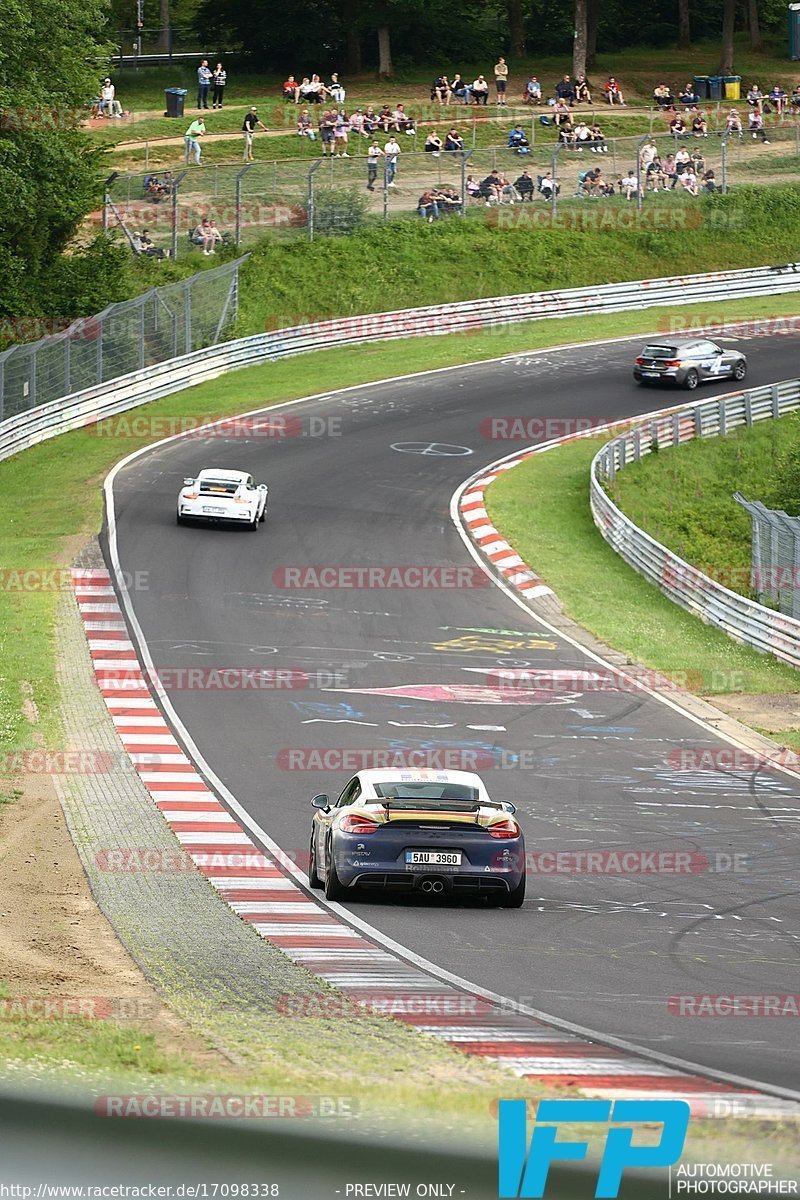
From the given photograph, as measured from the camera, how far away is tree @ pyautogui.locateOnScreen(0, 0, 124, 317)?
44906 mm

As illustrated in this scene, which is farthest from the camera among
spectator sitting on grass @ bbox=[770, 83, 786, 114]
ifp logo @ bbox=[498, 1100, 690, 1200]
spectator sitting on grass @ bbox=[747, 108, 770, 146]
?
spectator sitting on grass @ bbox=[770, 83, 786, 114]

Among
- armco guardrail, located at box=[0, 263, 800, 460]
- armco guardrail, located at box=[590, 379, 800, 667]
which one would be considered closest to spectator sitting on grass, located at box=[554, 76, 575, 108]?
armco guardrail, located at box=[0, 263, 800, 460]

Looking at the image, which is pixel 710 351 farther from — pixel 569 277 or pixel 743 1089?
pixel 743 1089

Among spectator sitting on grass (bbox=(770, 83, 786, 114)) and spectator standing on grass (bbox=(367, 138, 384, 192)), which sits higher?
spectator sitting on grass (bbox=(770, 83, 786, 114))

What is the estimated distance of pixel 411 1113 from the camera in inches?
114

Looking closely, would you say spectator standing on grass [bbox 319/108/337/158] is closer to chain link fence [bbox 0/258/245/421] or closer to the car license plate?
chain link fence [bbox 0/258/245/421]

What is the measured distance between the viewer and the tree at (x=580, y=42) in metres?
78.0

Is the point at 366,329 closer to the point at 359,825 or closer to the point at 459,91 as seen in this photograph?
the point at 459,91

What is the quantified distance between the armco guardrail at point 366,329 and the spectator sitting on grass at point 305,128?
12.0 m

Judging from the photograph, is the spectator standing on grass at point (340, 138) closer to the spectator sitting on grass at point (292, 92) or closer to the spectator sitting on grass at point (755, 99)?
the spectator sitting on grass at point (292, 92)

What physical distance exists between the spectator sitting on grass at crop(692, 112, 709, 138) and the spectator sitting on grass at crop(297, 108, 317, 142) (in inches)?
607

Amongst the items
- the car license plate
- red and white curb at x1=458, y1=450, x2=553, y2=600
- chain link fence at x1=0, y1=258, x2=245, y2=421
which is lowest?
red and white curb at x1=458, y1=450, x2=553, y2=600

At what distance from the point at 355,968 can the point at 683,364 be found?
40560mm

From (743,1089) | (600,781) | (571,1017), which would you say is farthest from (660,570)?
(743,1089)
